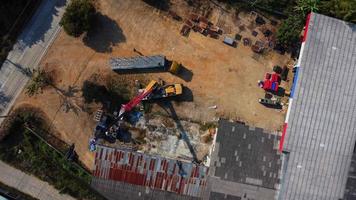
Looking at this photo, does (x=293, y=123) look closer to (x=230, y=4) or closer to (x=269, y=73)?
(x=269, y=73)

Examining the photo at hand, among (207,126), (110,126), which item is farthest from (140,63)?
(207,126)

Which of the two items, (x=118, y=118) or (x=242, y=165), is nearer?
(x=242, y=165)

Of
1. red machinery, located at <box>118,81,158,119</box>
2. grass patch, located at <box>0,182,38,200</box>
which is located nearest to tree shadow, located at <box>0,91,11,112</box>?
grass patch, located at <box>0,182,38,200</box>

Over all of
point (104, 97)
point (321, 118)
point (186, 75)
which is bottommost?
point (104, 97)

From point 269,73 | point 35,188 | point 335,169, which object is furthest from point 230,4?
point 35,188

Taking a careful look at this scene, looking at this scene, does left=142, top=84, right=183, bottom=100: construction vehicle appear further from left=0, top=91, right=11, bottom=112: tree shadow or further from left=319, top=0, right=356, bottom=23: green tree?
left=319, top=0, right=356, bottom=23: green tree

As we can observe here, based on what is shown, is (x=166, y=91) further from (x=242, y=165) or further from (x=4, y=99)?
(x=4, y=99)
